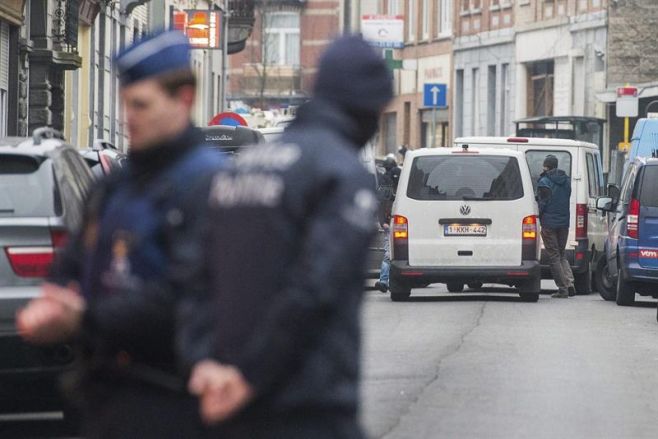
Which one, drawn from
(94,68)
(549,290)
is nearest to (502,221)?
(549,290)

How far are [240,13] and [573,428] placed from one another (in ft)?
160

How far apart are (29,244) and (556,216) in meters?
16.4

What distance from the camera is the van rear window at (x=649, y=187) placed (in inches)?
920

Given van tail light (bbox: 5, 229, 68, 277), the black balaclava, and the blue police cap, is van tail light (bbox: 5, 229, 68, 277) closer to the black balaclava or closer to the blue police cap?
the blue police cap

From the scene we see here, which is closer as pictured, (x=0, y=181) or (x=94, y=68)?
(x=0, y=181)

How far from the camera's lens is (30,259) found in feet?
31.5

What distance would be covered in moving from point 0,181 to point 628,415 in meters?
4.16

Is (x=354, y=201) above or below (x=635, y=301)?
above

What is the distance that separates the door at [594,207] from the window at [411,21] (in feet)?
152

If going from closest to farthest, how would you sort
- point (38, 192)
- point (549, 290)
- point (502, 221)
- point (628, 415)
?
point (38, 192), point (628, 415), point (502, 221), point (549, 290)

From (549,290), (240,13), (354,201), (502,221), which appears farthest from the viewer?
(240,13)

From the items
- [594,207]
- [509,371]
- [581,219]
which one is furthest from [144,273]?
[594,207]

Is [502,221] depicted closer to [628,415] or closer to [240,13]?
[628,415]

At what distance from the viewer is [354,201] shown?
4.38 m
